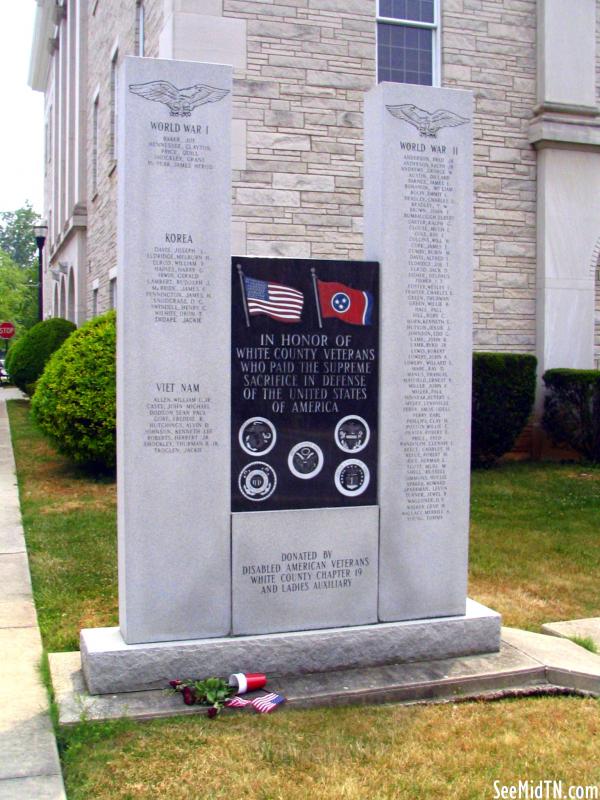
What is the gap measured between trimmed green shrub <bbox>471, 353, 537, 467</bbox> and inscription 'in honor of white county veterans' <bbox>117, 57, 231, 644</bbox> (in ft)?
25.0

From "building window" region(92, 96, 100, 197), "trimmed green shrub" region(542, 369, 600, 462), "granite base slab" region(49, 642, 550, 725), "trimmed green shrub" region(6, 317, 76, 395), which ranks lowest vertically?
"granite base slab" region(49, 642, 550, 725)

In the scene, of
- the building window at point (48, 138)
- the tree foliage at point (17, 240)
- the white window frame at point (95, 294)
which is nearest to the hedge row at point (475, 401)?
the white window frame at point (95, 294)

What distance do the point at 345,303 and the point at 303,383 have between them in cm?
50

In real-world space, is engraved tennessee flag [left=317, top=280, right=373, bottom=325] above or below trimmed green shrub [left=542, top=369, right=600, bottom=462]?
above

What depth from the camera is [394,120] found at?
5.08 meters

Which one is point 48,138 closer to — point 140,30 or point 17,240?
point 140,30

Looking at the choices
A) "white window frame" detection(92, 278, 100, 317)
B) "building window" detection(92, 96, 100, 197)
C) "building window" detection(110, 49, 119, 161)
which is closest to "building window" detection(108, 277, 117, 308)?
"white window frame" detection(92, 278, 100, 317)

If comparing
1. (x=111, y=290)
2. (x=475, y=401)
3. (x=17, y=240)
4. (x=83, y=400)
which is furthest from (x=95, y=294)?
(x=17, y=240)

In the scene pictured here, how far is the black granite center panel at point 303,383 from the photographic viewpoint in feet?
16.0

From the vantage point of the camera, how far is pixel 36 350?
21281 mm

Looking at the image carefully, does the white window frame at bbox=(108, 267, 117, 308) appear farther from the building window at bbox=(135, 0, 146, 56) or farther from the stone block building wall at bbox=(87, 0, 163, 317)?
the building window at bbox=(135, 0, 146, 56)

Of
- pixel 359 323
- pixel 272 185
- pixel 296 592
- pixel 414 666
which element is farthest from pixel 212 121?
pixel 272 185

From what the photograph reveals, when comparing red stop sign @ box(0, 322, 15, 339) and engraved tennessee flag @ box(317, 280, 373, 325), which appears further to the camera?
red stop sign @ box(0, 322, 15, 339)

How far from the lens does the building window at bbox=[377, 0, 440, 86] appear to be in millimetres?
12242
